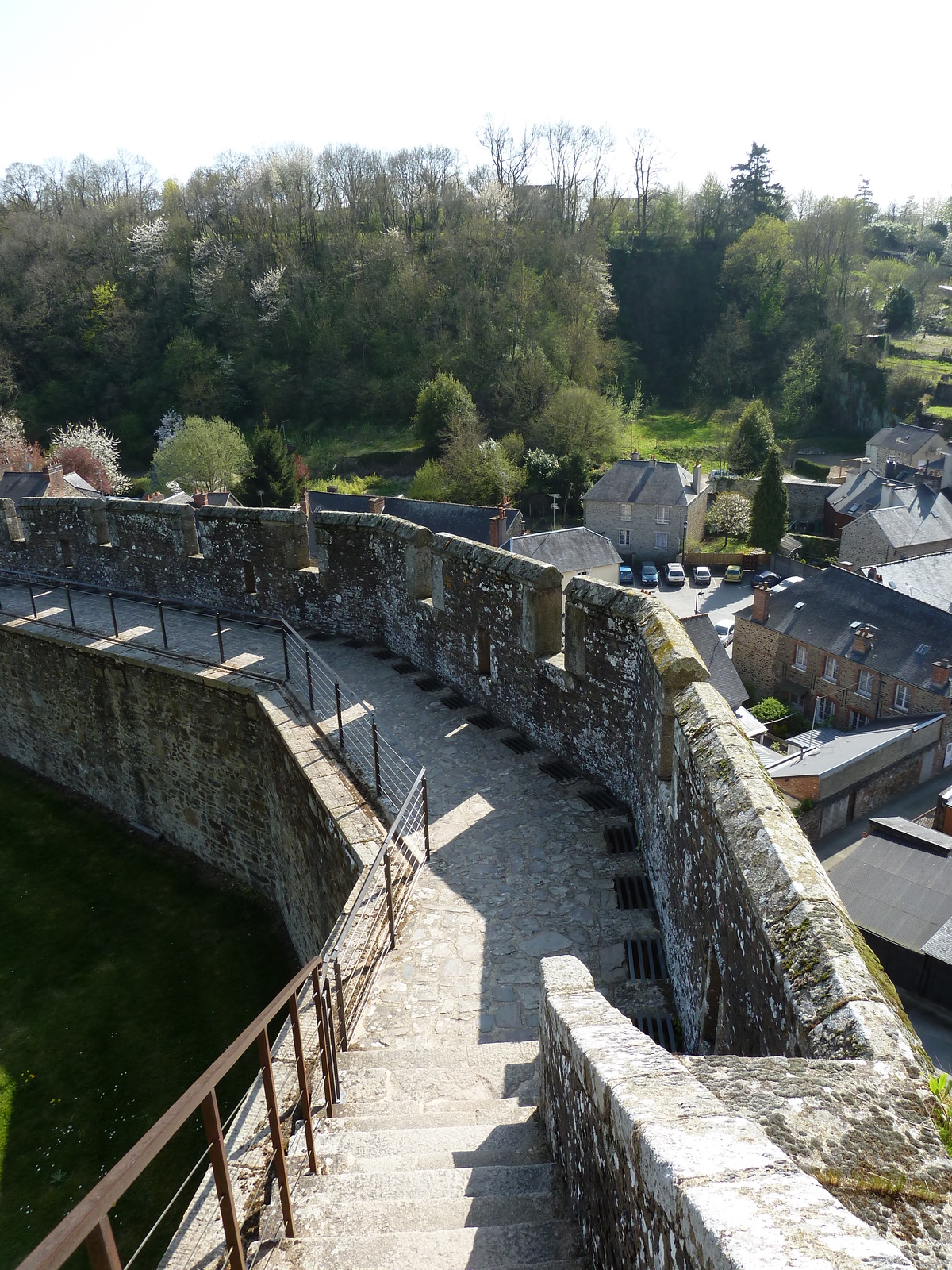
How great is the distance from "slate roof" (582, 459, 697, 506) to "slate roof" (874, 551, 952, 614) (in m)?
12.0

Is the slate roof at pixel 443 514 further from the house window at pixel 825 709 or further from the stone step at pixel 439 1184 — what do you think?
the stone step at pixel 439 1184

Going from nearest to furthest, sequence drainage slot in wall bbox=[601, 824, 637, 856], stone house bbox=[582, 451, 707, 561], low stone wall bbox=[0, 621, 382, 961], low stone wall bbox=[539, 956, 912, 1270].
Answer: low stone wall bbox=[539, 956, 912, 1270]
drainage slot in wall bbox=[601, 824, 637, 856]
low stone wall bbox=[0, 621, 382, 961]
stone house bbox=[582, 451, 707, 561]

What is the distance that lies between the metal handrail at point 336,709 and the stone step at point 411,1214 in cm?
361

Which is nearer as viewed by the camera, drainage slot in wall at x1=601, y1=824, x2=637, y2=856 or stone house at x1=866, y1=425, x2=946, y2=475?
drainage slot in wall at x1=601, y1=824, x2=637, y2=856

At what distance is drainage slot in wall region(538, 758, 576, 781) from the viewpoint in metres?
7.53

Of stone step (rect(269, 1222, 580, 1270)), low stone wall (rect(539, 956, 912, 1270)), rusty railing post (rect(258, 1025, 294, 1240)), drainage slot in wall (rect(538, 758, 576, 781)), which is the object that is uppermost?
low stone wall (rect(539, 956, 912, 1270))

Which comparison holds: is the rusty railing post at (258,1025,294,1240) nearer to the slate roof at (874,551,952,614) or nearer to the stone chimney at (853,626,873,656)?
the stone chimney at (853,626,873,656)

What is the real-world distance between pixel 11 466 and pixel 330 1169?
4478cm

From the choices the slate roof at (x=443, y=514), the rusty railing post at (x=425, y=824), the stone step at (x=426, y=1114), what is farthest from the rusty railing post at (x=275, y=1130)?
the slate roof at (x=443, y=514)

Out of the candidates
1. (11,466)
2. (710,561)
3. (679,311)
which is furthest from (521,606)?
(679,311)

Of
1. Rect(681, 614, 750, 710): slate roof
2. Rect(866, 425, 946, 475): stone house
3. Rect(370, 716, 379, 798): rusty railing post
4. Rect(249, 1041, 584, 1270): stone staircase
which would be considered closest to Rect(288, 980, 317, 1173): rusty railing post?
Rect(249, 1041, 584, 1270): stone staircase

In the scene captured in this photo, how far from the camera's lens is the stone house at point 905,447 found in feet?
157

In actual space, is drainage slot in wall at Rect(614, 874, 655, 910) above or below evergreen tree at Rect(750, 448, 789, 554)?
above

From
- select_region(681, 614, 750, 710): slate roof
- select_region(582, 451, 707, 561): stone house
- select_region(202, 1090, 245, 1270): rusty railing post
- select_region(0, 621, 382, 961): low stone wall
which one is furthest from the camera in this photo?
select_region(582, 451, 707, 561): stone house
